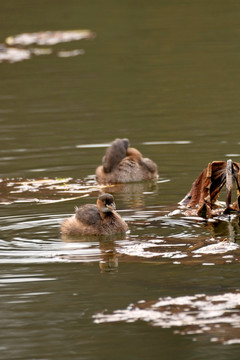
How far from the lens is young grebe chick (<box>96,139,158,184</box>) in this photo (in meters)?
14.9

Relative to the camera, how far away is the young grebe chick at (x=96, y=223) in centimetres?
1099

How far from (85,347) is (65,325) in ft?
1.75

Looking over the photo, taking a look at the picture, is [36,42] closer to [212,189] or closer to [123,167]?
[123,167]

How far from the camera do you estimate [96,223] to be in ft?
36.4

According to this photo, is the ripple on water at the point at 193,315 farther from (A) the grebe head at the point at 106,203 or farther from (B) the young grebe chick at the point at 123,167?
(B) the young grebe chick at the point at 123,167

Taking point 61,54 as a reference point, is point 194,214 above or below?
below

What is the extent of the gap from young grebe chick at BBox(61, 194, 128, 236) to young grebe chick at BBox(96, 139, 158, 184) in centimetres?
368

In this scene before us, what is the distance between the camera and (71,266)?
9.63 m

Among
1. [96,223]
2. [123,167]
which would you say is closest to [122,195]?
[123,167]

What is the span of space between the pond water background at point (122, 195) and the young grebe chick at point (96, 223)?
7.6 inches

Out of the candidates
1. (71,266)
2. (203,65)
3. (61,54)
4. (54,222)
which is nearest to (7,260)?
(71,266)

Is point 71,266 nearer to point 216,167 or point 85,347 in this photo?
point 85,347

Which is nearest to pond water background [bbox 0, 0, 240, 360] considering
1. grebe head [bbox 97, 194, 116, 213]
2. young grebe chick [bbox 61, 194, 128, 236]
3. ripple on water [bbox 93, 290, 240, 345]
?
ripple on water [bbox 93, 290, 240, 345]

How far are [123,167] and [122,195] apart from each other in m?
1.43
